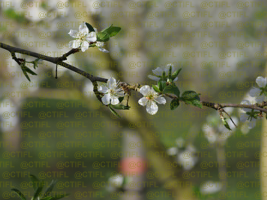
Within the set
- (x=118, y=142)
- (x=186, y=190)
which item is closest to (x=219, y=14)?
(x=186, y=190)

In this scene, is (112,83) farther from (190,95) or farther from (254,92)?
(254,92)

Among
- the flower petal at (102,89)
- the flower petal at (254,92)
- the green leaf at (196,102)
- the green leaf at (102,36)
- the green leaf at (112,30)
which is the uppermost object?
the green leaf at (112,30)

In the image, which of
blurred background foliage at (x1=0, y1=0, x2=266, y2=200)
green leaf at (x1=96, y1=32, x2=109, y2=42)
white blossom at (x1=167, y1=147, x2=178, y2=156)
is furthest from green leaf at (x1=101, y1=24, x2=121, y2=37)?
white blossom at (x1=167, y1=147, x2=178, y2=156)

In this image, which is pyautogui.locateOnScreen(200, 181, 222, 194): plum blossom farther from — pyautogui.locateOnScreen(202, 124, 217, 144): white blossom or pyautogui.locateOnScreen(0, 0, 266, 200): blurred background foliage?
pyautogui.locateOnScreen(202, 124, 217, 144): white blossom

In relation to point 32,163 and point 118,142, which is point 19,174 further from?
point 118,142

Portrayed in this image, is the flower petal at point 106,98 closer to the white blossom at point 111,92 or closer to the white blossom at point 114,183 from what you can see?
the white blossom at point 111,92

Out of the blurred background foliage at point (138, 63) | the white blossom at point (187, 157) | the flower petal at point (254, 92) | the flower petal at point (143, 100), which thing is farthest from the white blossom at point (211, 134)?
the flower petal at point (143, 100)
